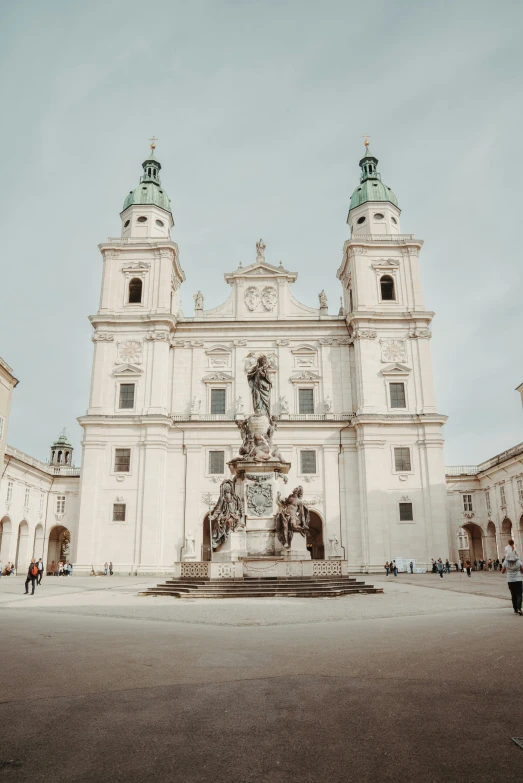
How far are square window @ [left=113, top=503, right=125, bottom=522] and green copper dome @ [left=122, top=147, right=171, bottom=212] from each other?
23.8 m

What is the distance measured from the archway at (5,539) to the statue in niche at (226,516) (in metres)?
25.9

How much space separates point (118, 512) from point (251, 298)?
18095 mm

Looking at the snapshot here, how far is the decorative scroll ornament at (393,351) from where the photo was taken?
41312 mm

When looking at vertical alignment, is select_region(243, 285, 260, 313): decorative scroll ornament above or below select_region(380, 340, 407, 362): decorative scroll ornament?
above

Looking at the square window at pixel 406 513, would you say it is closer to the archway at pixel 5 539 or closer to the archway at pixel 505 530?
the archway at pixel 505 530

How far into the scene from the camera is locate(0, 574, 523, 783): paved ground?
3.80 metres

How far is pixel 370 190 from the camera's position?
47531mm

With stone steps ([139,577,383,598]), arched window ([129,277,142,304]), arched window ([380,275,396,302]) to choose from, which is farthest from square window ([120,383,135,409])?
stone steps ([139,577,383,598])

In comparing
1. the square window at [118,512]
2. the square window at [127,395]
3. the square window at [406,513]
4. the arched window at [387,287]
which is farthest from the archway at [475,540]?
the square window at [127,395]

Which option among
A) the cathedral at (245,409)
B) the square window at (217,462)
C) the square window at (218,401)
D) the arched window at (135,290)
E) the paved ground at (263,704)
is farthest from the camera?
the arched window at (135,290)

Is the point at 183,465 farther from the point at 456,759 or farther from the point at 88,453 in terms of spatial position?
the point at 456,759

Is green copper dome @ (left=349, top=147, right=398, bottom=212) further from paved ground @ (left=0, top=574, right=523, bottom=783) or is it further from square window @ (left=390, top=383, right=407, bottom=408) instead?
paved ground @ (left=0, top=574, right=523, bottom=783)

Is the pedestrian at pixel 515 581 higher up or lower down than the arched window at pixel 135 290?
lower down

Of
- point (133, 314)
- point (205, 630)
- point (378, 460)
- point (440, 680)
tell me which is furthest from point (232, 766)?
point (133, 314)
